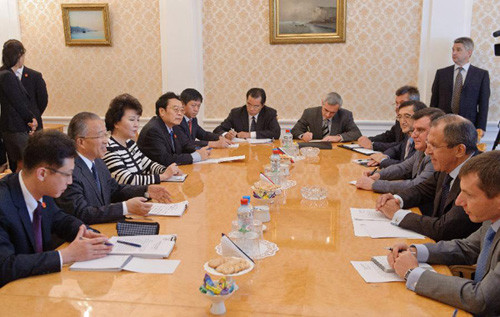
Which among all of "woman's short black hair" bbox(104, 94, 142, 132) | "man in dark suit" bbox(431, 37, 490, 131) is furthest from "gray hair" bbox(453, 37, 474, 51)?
"woman's short black hair" bbox(104, 94, 142, 132)

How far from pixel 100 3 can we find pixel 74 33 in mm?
628

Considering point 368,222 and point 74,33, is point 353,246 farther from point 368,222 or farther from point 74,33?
point 74,33

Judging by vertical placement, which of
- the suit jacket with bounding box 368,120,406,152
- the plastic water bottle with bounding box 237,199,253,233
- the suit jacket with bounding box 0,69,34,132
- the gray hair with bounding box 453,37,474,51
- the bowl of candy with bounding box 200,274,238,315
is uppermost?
the gray hair with bounding box 453,37,474,51

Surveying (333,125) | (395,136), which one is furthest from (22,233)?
(395,136)

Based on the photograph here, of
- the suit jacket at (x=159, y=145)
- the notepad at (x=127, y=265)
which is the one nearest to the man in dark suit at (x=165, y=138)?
the suit jacket at (x=159, y=145)

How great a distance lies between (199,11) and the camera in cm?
696

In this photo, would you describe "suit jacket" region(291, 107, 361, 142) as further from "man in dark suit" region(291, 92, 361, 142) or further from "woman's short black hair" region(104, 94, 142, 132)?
"woman's short black hair" region(104, 94, 142, 132)

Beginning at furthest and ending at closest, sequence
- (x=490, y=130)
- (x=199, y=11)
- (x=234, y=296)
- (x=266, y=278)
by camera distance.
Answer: (x=199, y=11) < (x=490, y=130) < (x=266, y=278) < (x=234, y=296)

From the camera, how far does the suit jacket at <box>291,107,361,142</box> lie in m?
5.71

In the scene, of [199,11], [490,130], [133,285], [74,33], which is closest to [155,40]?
[199,11]

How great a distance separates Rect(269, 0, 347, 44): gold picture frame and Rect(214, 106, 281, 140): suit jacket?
50.0 inches

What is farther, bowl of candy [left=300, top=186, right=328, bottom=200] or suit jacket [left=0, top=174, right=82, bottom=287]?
bowl of candy [left=300, top=186, right=328, bottom=200]

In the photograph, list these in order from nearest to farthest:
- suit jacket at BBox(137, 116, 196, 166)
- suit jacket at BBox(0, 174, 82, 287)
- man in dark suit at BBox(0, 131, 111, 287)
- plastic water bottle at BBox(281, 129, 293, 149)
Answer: suit jacket at BBox(0, 174, 82, 287) < man in dark suit at BBox(0, 131, 111, 287) < suit jacket at BBox(137, 116, 196, 166) < plastic water bottle at BBox(281, 129, 293, 149)

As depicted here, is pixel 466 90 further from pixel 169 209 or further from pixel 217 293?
pixel 217 293
